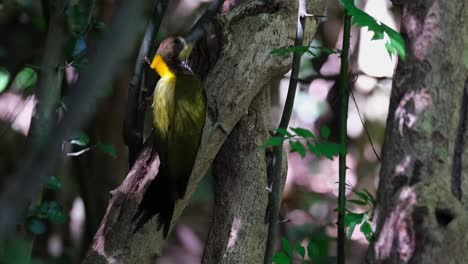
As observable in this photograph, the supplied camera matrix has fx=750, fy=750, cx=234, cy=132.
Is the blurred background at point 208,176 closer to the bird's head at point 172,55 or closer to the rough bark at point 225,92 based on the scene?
the bird's head at point 172,55

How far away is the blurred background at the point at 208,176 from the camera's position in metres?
3.73

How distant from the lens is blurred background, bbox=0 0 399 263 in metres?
3.73

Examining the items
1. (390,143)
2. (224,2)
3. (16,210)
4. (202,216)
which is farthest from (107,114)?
(16,210)

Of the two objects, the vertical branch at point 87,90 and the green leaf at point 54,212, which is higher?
the vertical branch at point 87,90

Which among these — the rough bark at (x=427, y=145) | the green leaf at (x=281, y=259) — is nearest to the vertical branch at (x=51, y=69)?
the green leaf at (x=281, y=259)

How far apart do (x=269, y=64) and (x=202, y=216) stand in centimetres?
267

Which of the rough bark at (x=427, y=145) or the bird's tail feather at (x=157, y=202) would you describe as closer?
the rough bark at (x=427, y=145)

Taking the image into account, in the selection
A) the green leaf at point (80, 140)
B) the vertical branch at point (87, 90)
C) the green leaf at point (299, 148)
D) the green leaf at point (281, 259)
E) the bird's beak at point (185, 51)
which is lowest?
the green leaf at point (281, 259)

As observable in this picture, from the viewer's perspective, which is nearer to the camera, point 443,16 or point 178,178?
point 443,16

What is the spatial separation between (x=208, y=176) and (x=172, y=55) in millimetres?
1966

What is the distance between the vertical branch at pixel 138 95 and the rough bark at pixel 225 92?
202mm

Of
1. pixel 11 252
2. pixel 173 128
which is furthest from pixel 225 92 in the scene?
pixel 11 252

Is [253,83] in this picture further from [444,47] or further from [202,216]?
[202,216]

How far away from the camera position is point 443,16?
155 centimetres
